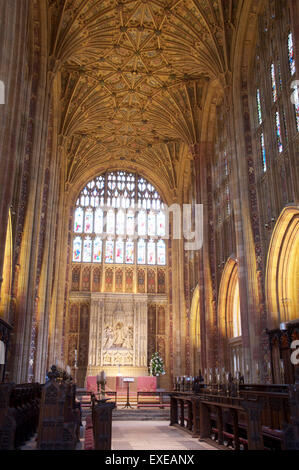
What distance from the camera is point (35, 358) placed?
1836 cm

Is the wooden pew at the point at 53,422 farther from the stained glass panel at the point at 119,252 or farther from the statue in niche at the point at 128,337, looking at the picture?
the stained glass panel at the point at 119,252

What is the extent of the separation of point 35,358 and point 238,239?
A: 1031cm

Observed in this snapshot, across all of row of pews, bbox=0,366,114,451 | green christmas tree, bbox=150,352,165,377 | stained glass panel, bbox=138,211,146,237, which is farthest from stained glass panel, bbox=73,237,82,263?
row of pews, bbox=0,366,114,451

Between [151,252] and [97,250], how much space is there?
4.18 meters

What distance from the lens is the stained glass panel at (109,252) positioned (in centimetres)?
3126

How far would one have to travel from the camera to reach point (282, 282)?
49.6ft

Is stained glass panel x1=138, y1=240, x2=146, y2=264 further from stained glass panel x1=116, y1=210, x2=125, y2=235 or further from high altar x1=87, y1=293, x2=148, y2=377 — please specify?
high altar x1=87, y1=293, x2=148, y2=377

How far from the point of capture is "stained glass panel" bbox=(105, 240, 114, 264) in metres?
31.3

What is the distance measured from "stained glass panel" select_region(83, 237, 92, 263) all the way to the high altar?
2.90 metres

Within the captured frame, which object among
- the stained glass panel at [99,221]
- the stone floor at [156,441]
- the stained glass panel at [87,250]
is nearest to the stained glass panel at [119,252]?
the stained glass panel at [99,221]

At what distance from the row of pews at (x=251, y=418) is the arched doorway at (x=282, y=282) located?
7.84 feet
